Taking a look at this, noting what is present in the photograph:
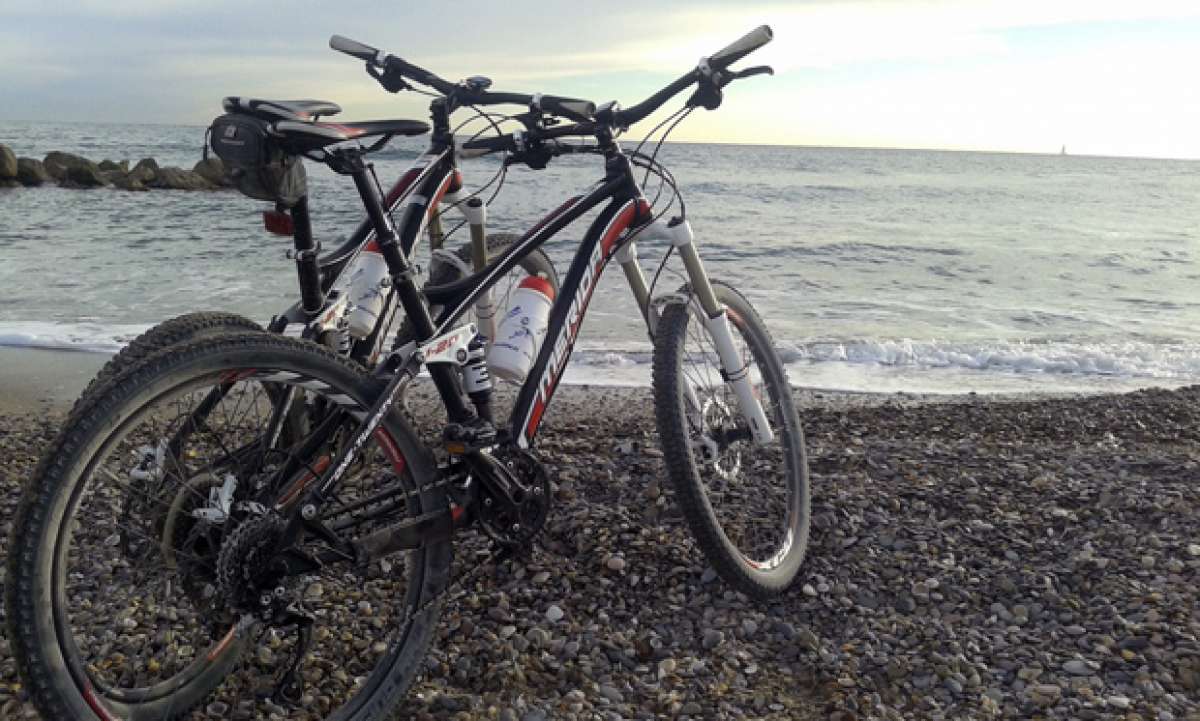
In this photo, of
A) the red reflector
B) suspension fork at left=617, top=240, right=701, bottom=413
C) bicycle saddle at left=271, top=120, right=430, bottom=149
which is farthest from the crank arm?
suspension fork at left=617, top=240, right=701, bottom=413

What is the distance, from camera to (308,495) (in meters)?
2.44

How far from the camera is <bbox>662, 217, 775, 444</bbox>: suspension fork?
366 centimetres

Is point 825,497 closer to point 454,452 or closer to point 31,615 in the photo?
point 454,452

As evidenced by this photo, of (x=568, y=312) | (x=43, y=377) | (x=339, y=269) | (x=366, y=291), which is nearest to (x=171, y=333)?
(x=366, y=291)

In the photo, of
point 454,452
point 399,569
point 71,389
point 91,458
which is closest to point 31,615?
point 91,458

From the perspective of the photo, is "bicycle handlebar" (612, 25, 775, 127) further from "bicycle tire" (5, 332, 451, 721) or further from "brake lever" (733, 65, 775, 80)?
"bicycle tire" (5, 332, 451, 721)

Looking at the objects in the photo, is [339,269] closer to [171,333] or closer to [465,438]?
[171,333]

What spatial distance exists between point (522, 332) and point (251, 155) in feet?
3.71

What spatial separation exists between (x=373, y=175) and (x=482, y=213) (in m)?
1.34

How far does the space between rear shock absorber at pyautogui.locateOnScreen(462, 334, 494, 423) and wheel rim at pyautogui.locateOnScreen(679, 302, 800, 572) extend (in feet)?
3.35

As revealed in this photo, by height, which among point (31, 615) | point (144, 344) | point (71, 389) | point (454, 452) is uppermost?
point (144, 344)

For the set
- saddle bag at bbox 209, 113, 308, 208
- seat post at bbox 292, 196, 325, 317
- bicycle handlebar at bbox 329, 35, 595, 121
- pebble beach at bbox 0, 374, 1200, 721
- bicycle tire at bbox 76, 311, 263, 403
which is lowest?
pebble beach at bbox 0, 374, 1200, 721

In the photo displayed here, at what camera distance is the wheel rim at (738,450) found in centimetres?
384

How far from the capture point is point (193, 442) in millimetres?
2586
